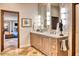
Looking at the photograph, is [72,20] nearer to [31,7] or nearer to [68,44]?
[68,44]

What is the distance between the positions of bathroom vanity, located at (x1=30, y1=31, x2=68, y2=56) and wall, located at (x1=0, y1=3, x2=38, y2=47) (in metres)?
0.10

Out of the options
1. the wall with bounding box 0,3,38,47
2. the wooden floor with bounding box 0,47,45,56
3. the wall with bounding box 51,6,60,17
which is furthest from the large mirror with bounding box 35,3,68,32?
the wooden floor with bounding box 0,47,45,56

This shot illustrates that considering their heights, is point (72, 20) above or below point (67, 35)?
above

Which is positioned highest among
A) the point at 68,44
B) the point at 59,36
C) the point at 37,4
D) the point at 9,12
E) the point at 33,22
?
the point at 37,4

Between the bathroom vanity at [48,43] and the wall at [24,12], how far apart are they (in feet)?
0.33

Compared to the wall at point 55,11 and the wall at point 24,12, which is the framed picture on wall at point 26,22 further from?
the wall at point 55,11

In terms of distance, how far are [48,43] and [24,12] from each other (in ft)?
2.12

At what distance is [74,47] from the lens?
→ 209 cm

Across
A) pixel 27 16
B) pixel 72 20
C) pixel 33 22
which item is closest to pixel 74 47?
pixel 72 20

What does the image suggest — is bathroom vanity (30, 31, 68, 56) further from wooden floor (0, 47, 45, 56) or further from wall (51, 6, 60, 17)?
wall (51, 6, 60, 17)

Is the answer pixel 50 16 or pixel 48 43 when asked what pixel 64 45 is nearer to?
pixel 48 43

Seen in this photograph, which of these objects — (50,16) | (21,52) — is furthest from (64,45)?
(21,52)

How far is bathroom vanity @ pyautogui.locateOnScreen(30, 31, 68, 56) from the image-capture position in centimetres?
209

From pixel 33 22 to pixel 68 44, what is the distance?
68cm
